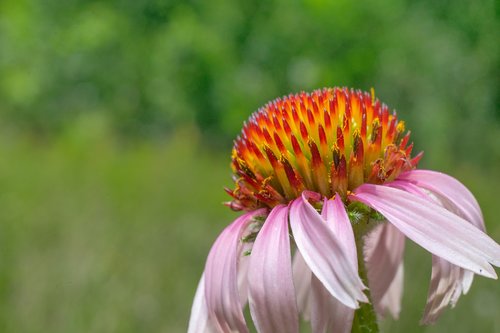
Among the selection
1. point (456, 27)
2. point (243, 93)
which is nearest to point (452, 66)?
point (456, 27)

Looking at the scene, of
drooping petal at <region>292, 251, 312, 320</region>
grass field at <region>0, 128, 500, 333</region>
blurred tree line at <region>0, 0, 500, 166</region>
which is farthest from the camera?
blurred tree line at <region>0, 0, 500, 166</region>

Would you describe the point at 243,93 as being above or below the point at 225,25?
below

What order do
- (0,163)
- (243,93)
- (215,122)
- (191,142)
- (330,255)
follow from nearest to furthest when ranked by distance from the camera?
(330,255) → (0,163) → (191,142) → (243,93) → (215,122)

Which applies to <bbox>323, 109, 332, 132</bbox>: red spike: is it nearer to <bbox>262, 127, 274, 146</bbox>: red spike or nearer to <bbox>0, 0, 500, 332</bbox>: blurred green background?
<bbox>262, 127, 274, 146</bbox>: red spike

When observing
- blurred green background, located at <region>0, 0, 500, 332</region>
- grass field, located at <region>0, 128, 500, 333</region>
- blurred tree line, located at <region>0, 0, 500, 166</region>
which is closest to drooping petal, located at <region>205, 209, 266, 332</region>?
blurred green background, located at <region>0, 0, 500, 332</region>

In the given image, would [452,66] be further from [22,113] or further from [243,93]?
[22,113]

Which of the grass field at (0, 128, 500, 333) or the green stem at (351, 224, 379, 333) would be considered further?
the grass field at (0, 128, 500, 333)

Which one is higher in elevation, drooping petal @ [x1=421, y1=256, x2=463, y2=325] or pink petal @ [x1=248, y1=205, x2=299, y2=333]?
pink petal @ [x1=248, y1=205, x2=299, y2=333]
